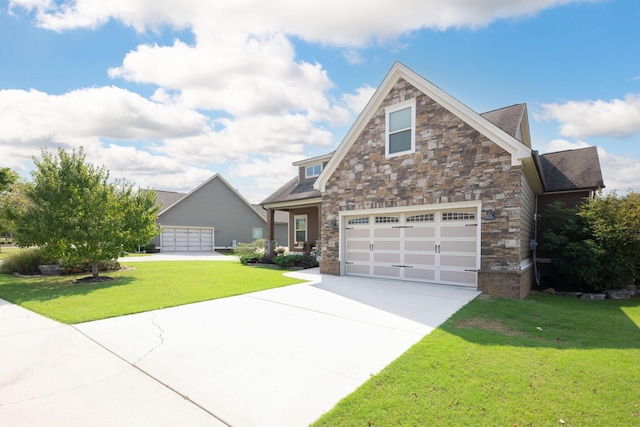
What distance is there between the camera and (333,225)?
1297 cm

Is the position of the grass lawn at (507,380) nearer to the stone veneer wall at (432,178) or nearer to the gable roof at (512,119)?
the stone veneer wall at (432,178)

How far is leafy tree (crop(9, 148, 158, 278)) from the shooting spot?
10609 mm

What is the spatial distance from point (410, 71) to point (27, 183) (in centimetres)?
1351

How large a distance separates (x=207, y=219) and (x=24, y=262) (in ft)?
55.5

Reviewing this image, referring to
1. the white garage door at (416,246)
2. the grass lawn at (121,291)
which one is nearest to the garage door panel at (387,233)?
the white garage door at (416,246)

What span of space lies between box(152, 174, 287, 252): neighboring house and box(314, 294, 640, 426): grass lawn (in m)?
26.7

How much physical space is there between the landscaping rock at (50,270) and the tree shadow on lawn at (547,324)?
14811mm

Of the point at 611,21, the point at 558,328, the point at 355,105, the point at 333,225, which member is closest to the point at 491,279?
the point at 558,328

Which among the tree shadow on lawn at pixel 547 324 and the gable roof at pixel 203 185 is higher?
the gable roof at pixel 203 185

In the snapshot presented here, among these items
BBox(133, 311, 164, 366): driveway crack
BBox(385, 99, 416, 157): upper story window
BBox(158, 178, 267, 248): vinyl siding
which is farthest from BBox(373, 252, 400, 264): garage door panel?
BBox(158, 178, 267, 248): vinyl siding

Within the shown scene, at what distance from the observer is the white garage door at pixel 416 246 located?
993cm

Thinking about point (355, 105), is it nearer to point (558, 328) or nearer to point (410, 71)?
point (410, 71)

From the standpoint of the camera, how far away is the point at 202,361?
4.30 metres

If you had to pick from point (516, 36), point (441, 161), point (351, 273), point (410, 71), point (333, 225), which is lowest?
point (351, 273)
